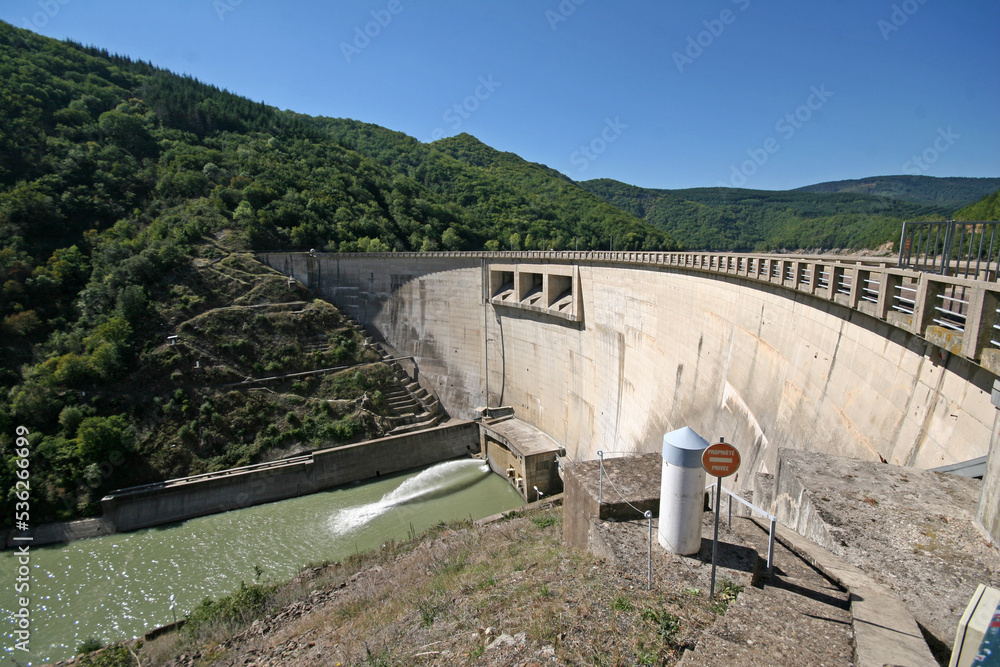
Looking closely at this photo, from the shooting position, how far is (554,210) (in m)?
69.9

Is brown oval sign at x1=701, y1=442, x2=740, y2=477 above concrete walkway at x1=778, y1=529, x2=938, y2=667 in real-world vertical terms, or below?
above

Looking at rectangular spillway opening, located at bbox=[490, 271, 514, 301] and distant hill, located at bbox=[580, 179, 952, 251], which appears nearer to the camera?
rectangular spillway opening, located at bbox=[490, 271, 514, 301]

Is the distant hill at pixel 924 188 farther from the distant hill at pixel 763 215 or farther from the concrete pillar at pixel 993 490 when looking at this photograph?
the concrete pillar at pixel 993 490

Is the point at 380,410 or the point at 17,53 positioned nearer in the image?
the point at 380,410

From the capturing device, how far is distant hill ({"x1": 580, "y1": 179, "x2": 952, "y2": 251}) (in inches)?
2988

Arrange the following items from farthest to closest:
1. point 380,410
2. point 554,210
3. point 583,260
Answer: point 554,210
point 380,410
point 583,260

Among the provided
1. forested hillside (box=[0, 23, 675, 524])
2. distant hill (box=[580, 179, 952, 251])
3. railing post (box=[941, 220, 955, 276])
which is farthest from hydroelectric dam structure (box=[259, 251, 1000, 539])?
distant hill (box=[580, 179, 952, 251])

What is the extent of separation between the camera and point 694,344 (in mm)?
16078

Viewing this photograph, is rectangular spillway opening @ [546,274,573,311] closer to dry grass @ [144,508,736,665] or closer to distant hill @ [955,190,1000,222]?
dry grass @ [144,508,736,665]

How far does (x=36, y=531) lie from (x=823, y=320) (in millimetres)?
30045

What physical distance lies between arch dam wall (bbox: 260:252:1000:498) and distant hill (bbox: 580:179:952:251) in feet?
173

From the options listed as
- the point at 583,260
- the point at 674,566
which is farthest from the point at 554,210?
the point at 674,566

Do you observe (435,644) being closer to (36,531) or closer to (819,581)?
(819,581)

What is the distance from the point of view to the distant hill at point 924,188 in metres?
101
